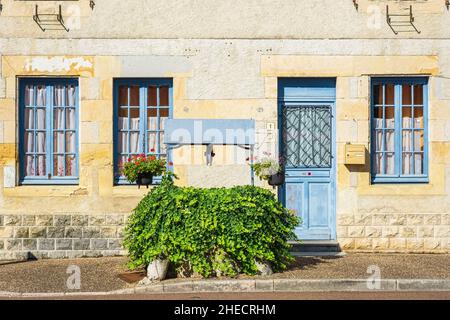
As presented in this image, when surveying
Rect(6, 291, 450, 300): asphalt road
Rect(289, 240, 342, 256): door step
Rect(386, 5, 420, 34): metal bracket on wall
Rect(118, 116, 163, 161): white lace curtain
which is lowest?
Rect(6, 291, 450, 300): asphalt road

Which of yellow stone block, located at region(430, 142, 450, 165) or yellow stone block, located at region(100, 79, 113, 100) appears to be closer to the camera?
yellow stone block, located at region(100, 79, 113, 100)

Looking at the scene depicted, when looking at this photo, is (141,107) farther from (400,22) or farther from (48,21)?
(400,22)

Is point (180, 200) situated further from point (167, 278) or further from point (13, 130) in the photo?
point (13, 130)

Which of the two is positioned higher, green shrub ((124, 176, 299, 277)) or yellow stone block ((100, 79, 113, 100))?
yellow stone block ((100, 79, 113, 100))

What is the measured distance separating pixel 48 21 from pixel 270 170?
458 centimetres

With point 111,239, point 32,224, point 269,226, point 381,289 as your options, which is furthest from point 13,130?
point 381,289

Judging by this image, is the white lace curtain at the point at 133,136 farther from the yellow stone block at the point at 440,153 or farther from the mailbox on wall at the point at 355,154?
the yellow stone block at the point at 440,153

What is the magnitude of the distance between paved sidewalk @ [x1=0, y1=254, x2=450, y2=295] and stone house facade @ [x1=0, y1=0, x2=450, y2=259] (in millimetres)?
849

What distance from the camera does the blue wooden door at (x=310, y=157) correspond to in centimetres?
1211

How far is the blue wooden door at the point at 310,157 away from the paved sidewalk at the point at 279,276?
110 cm

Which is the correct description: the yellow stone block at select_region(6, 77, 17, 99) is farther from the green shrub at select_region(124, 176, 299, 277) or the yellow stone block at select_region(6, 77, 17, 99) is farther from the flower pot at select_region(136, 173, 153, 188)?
the green shrub at select_region(124, 176, 299, 277)

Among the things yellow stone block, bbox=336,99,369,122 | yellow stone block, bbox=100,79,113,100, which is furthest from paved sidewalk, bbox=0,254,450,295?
yellow stone block, bbox=100,79,113,100

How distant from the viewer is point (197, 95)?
11.9 meters

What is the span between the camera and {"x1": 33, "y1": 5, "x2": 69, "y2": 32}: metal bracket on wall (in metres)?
11.8
